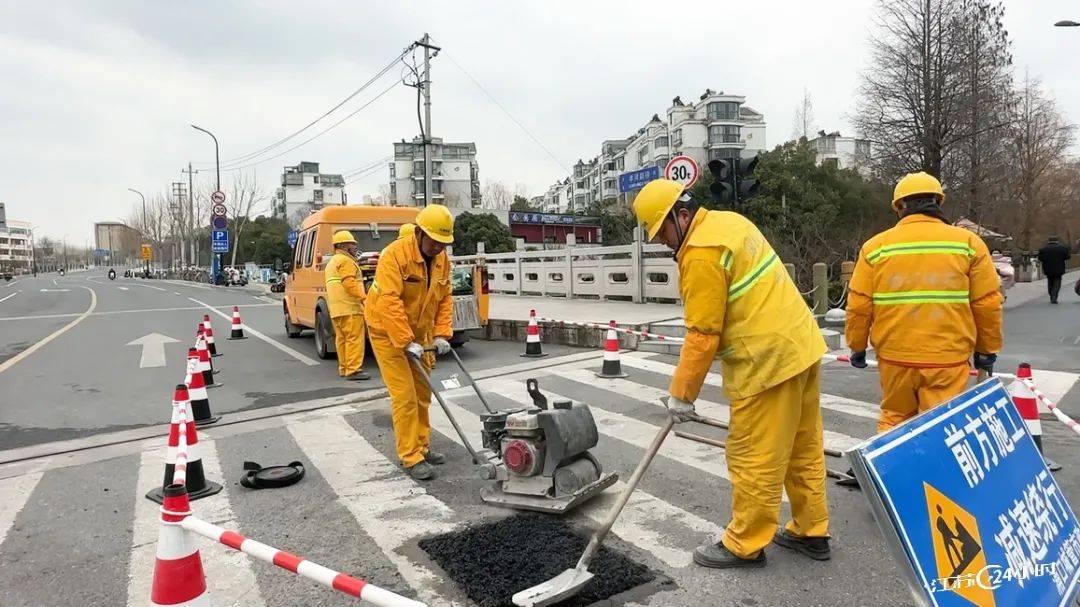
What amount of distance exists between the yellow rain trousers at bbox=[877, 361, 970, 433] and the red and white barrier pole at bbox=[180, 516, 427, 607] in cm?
283

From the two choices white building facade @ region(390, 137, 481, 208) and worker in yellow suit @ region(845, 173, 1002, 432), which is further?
white building facade @ region(390, 137, 481, 208)

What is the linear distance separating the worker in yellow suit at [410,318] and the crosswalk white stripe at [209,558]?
124cm

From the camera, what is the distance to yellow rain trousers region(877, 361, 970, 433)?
3.53 m

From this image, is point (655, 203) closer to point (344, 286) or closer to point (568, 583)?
point (568, 583)

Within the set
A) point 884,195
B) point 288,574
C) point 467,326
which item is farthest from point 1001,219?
point 288,574

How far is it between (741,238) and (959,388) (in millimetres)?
1590

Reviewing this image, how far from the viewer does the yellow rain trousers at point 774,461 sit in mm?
3033

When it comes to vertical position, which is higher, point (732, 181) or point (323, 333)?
point (732, 181)

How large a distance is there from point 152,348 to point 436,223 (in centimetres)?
943

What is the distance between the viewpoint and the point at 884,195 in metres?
29.5

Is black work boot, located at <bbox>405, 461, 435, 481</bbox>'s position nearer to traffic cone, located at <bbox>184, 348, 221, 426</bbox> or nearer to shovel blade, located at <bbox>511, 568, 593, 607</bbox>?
shovel blade, located at <bbox>511, 568, 593, 607</bbox>

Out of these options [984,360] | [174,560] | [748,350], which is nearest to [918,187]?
[984,360]

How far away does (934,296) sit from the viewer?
11.6 feet

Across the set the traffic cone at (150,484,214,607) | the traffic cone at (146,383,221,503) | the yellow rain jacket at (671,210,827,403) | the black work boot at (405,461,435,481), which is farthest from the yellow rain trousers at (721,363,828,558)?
the traffic cone at (146,383,221,503)
